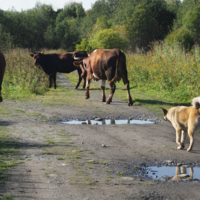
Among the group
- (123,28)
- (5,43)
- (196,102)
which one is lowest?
(196,102)

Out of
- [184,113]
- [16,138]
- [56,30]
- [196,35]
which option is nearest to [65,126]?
[16,138]

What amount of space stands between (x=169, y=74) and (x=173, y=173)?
383 inches

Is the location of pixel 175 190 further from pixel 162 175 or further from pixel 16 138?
pixel 16 138

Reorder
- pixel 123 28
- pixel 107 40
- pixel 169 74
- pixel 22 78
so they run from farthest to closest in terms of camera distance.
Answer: pixel 123 28
pixel 107 40
pixel 22 78
pixel 169 74

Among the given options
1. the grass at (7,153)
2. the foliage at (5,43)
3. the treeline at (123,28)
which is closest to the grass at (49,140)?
the grass at (7,153)

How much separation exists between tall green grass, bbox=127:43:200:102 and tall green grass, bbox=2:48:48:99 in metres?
5.19

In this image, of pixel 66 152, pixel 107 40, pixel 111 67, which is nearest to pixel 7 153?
pixel 66 152

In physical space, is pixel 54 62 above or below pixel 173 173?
above

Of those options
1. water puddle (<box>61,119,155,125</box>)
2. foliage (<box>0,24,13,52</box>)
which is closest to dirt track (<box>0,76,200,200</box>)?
water puddle (<box>61,119,155,125</box>)

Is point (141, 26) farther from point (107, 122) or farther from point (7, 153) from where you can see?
point (7, 153)

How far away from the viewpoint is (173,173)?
4.89m

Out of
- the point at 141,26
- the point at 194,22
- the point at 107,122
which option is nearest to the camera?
the point at 107,122

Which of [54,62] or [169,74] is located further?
[54,62]

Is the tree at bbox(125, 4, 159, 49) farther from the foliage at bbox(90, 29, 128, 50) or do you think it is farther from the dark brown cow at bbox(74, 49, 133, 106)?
the dark brown cow at bbox(74, 49, 133, 106)
